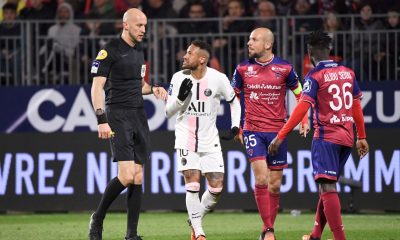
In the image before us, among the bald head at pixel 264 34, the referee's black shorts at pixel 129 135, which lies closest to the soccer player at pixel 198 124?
the referee's black shorts at pixel 129 135

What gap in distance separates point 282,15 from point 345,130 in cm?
734

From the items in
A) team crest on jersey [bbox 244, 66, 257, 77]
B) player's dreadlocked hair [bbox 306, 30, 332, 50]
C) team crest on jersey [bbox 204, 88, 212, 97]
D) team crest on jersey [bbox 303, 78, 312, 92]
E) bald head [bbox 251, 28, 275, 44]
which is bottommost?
team crest on jersey [bbox 204, 88, 212, 97]

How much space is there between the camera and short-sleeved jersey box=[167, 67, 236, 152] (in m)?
11.4

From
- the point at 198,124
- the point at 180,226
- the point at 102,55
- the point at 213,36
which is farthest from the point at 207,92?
the point at 213,36

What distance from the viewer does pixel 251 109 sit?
12062 millimetres

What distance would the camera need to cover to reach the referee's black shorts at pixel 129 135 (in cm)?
1116

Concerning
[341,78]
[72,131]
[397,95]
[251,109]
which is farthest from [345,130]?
[72,131]

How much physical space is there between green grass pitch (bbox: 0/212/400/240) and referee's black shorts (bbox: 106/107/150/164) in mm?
1424

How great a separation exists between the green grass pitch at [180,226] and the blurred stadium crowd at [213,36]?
7.75 ft

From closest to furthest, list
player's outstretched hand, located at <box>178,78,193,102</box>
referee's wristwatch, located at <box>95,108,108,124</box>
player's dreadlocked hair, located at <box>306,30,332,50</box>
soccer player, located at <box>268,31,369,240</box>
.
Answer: soccer player, located at <box>268,31,369,240</box> → player's dreadlocked hair, located at <box>306,30,332,50</box> → referee's wristwatch, located at <box>95,108,108,124</box> → player's outstretched hand, located at <box>178,78,193,102</box>

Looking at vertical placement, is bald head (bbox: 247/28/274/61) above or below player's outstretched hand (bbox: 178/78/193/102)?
above

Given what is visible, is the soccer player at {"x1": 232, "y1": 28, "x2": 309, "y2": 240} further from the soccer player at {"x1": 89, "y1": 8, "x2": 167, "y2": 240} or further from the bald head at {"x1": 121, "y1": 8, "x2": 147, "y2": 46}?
the bald head at {"x1": 121, "y1": 8, "x2": 147, "y2": 46}

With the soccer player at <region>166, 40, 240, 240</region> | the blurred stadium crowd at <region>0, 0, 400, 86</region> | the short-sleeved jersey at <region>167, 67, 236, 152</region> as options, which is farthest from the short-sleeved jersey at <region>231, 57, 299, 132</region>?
the blurred stadium crowd at <region>0, 0, 400, 86</region>

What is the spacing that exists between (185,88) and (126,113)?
793 millimetres
